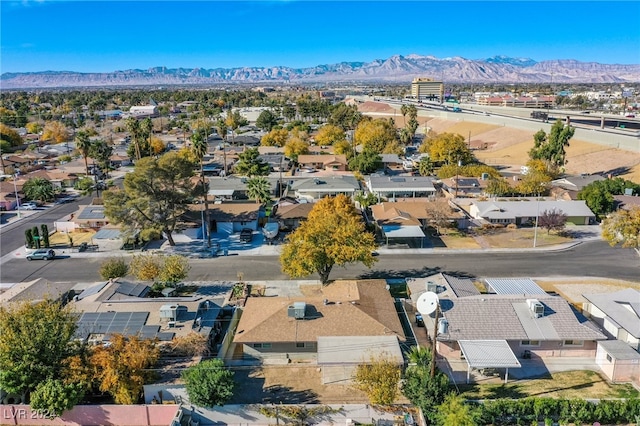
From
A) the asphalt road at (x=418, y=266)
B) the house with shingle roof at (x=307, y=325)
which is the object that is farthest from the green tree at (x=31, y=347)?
the asphalt road at (x=418, y=266)

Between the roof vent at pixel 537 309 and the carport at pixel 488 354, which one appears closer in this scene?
the carport at pixel 488 354

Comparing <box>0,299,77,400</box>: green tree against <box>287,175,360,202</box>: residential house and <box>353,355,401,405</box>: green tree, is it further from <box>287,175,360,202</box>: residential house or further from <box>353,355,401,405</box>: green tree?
<box>287,175,360,202</box>: residential house

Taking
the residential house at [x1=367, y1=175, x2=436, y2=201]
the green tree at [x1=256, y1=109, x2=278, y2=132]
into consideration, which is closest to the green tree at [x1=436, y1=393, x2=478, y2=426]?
the residential house at [x1=367, y1=175, x2=436, y2=201]

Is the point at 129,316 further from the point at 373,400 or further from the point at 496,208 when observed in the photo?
the point at 496,208

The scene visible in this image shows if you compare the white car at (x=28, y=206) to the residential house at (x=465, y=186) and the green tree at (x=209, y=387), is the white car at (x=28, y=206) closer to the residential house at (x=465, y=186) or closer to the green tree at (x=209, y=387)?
the green tree at (x=209, y=387)

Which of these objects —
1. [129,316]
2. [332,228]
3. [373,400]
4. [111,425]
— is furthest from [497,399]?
[129,316]
